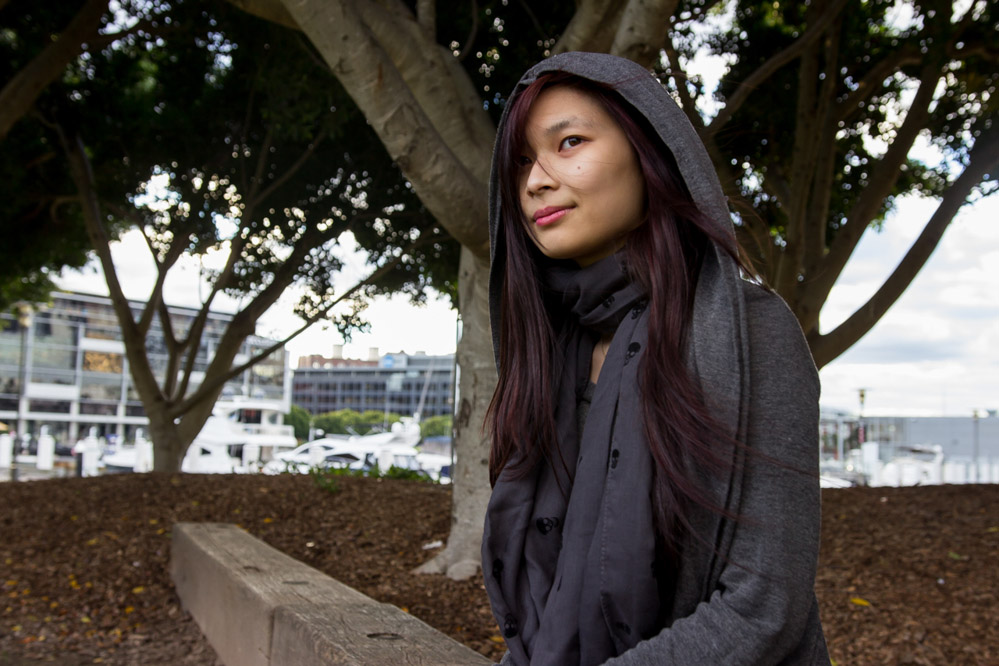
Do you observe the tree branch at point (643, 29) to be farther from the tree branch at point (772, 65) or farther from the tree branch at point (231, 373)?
the tree branch at point (231, 373)

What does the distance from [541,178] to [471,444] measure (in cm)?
341

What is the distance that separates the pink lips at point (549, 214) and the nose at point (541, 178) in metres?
Answer: 0.04

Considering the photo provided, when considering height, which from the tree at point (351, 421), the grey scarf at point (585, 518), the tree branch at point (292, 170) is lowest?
the tree at point (351, 421)

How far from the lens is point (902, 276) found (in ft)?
18.9

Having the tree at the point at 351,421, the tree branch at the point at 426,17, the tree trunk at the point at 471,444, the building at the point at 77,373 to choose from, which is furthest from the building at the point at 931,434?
the building at the point at 77,373

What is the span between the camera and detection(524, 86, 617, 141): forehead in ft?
4.80

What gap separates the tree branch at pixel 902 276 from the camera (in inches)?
225

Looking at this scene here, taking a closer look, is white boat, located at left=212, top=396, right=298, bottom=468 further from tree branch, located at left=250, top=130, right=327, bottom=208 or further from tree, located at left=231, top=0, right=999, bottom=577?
tree, located at left=231, top=0, right=999, bottom=577

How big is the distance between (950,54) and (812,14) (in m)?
1.01

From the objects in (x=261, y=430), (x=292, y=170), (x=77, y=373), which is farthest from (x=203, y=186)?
(x=77, y=373)

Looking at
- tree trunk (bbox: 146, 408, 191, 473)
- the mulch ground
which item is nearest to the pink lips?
the mulch ground

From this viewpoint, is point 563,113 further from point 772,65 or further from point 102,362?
point 102,362

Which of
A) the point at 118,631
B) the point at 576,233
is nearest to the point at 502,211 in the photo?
the point at 576,233

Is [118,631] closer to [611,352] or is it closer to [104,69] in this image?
[611,352]
